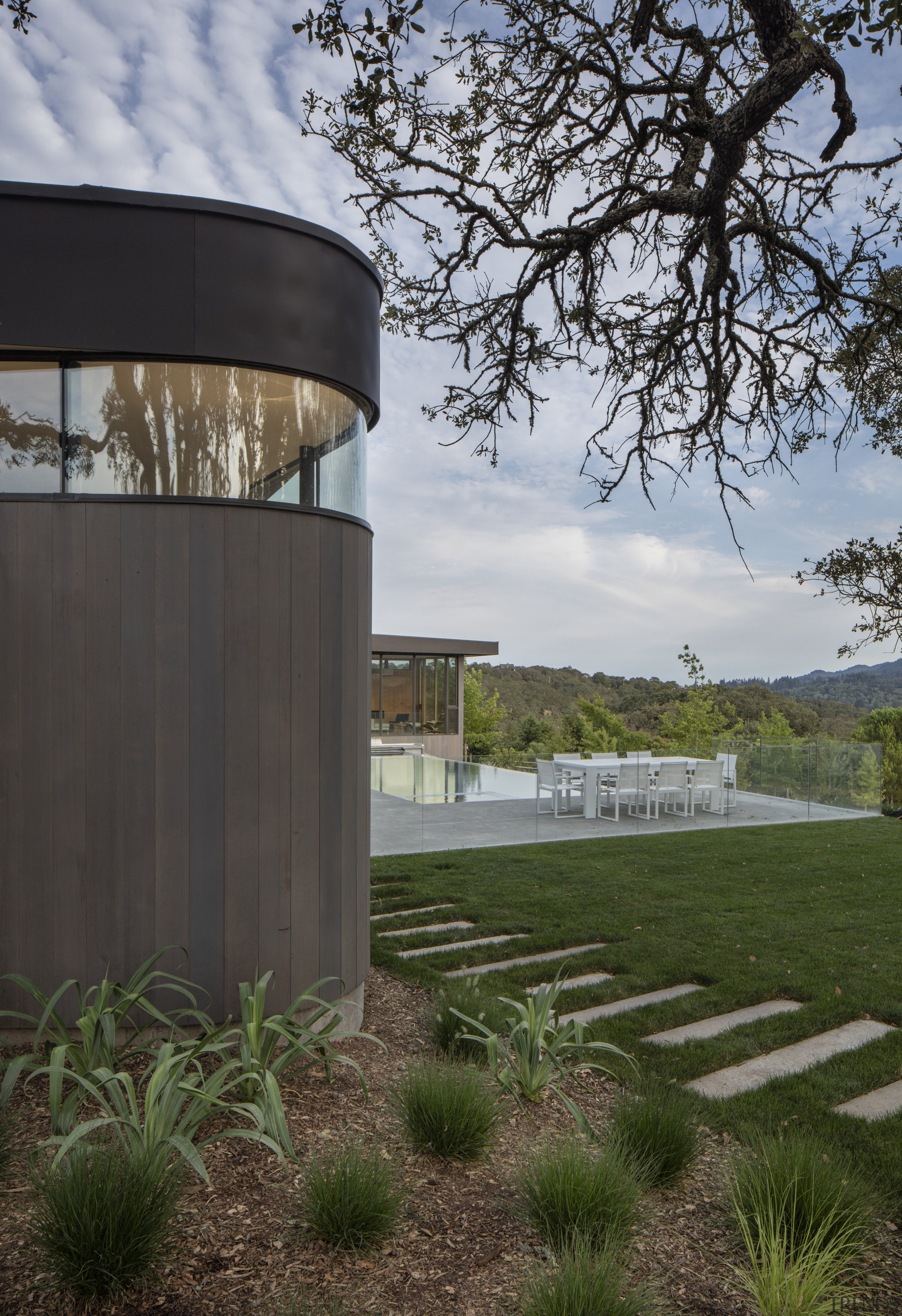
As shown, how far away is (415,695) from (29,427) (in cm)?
1845

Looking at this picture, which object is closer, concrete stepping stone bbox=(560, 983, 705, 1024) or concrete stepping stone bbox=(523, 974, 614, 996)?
concrete stepping stone bbox=(560, 983, 705, 1024)

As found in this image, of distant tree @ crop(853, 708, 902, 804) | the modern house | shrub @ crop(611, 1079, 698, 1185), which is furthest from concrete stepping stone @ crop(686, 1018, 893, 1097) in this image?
the modern house

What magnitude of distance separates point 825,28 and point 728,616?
35.8 meters

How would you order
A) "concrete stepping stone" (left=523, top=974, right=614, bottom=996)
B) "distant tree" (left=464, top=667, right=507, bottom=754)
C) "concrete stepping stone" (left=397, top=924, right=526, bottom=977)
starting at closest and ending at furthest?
"concrete stepping stone" (left=523, top=974, right=614, bottom=996) < "concrete stepping stone" (left=397, top=924, right=526, bottom=977) < "distant tree" (left=464, top=667, right=507, bottom=754)

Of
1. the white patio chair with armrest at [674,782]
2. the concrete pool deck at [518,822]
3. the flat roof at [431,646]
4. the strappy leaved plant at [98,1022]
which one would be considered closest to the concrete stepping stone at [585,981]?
the strappy leaved plant at [98,1022]

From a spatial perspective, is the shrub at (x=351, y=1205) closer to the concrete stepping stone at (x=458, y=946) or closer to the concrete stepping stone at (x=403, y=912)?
the concrete stepping stone at (x=458, y=946)

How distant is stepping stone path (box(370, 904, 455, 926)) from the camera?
18.9ft

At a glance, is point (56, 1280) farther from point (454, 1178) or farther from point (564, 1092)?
point (564, 1092)

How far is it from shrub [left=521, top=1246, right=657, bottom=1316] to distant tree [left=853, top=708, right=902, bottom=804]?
50.9ft

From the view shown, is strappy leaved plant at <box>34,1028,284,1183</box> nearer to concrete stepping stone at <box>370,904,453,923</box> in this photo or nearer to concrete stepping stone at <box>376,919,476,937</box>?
concrete stepping stone at <box>376,919,476,937</box>

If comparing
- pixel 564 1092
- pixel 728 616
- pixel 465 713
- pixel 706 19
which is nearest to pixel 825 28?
pixel 706 19

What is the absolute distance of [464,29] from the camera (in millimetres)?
4559

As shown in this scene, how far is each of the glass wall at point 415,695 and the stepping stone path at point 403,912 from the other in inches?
572

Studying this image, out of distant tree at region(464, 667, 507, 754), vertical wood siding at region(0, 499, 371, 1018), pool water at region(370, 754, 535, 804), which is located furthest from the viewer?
distant tree at region(464, 667, 507, 754)
